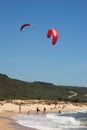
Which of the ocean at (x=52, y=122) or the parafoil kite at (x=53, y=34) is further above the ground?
the parafoil kite at (x=53, y=34)

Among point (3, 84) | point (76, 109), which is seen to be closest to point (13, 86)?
point (3, 84)

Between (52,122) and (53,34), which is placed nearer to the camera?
(53,34)

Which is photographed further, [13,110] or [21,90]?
[21,90]

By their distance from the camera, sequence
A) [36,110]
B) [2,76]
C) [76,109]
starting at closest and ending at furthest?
[36,110] < [76,109] < [2,76]

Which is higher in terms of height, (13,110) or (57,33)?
(57,33)

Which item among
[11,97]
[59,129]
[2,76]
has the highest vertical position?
[2,76]

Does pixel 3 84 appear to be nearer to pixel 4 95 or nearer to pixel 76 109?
pixel 4 95

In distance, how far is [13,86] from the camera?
302 ft

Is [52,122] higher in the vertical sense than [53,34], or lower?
lower

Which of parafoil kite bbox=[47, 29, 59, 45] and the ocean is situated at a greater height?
parafoil kite bbox=[47, 29, 59, 45]

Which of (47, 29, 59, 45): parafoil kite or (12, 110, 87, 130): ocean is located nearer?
(47, 29, 59, 45): parafoil kite

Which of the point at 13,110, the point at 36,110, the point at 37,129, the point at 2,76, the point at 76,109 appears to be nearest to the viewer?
the point at 37,129

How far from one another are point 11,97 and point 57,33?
162 ft

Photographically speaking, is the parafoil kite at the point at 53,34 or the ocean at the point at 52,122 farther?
the ocean at the point at 52,122
